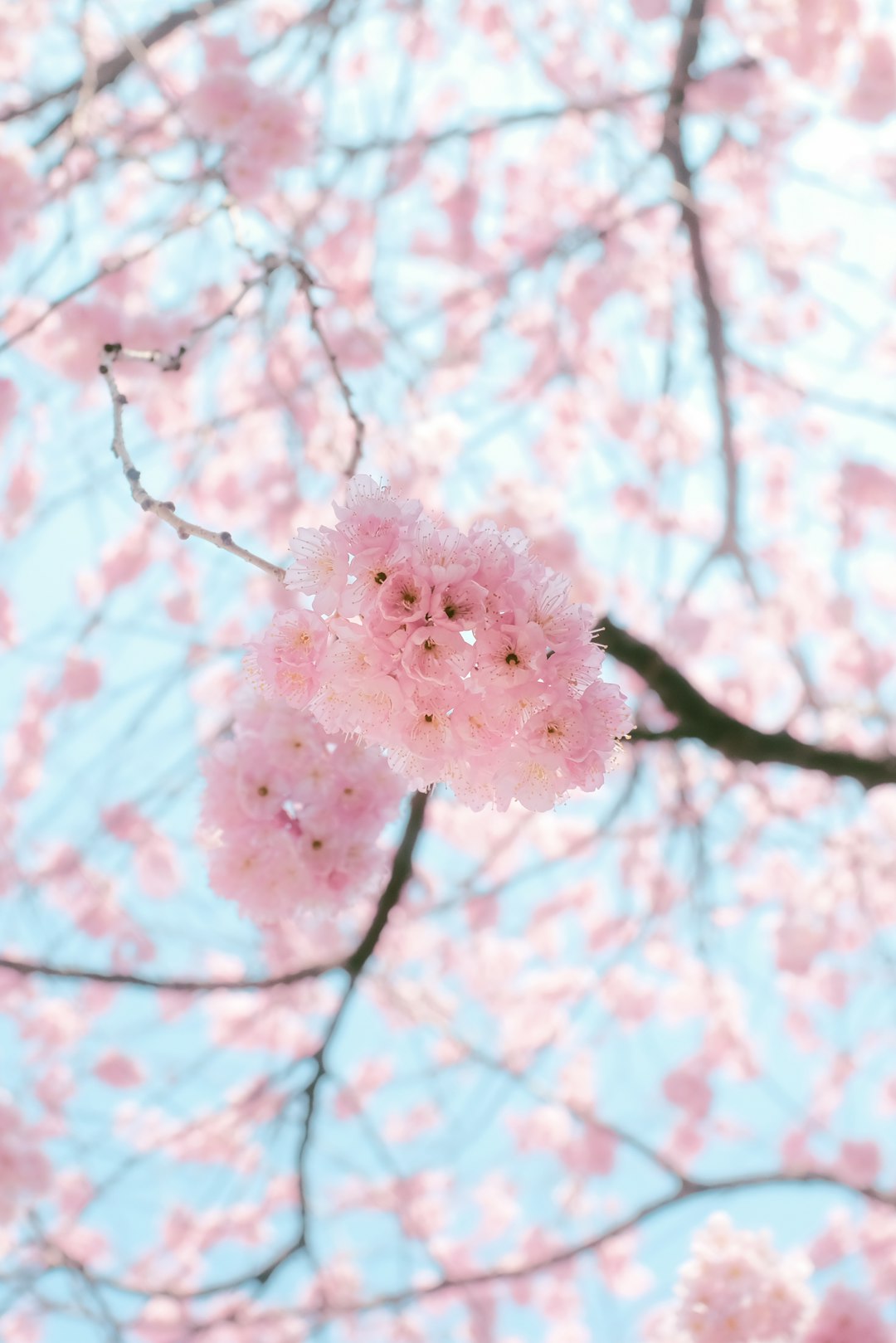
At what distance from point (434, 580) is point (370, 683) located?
15 centimetres

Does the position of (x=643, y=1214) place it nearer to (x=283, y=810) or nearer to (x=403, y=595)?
(x=283, y=810)

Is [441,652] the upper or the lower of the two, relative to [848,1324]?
lower

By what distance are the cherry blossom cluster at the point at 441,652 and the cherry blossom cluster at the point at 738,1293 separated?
7.82ft

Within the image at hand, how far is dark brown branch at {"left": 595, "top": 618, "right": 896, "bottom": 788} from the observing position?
124 inches

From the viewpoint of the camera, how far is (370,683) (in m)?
1.34

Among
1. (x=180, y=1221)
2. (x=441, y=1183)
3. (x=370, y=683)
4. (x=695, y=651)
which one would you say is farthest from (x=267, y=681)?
(x=441, y=1183)

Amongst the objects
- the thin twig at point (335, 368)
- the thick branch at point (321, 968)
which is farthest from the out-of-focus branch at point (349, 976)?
the thin twig at point (335, 368)

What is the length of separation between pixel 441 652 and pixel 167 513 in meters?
0.39

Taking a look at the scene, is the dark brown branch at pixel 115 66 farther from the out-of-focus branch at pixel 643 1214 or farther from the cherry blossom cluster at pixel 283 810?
the out-of-focus branch at pixel 643 1214

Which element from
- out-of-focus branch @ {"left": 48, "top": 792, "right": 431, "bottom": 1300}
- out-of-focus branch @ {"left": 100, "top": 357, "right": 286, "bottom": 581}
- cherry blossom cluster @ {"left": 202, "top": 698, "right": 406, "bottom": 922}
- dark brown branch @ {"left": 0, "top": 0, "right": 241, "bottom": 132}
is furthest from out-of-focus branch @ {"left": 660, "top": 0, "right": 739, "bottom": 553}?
out-of-focus branch @ {"left": 100, "top": 357, "right": 286, "bottom": 581}

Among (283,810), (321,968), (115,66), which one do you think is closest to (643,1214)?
(321,968)

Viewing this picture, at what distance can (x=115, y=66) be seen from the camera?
3840 mm

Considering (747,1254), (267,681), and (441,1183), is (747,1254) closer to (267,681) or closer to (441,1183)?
(267,681)

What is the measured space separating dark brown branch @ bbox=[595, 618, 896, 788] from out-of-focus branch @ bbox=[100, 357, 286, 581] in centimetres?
187
